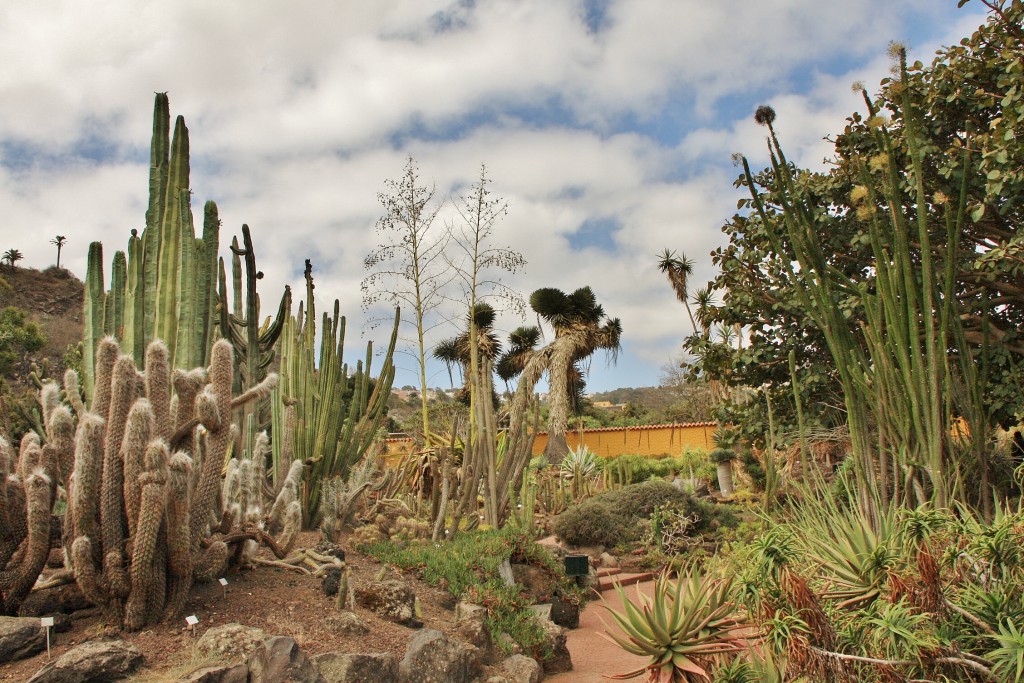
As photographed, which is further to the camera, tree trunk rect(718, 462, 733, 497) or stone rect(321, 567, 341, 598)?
tree trunk rect(718, 462, 733, 497)

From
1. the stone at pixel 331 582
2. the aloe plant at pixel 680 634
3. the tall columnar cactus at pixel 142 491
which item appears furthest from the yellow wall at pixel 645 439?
the aloe plant at pixel 680 634

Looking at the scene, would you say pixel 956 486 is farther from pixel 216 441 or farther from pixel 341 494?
pixel 341 494

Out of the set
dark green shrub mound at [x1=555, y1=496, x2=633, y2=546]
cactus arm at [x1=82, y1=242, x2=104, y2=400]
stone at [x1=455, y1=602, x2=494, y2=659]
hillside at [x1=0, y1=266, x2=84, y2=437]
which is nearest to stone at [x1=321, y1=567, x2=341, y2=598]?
stone at [x1=455, y1=602, x2=494, y2=659]

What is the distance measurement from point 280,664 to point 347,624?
99 cm

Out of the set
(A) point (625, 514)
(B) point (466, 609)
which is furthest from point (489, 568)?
(A) point (625, 514)

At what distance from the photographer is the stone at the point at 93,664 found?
3504 millimetres

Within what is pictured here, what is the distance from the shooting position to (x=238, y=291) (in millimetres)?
8031

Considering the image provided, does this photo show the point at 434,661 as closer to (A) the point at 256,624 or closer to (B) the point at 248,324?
(A) the point at 256,624

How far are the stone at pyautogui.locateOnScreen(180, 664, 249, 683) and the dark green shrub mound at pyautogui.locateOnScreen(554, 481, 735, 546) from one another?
7.50 metres

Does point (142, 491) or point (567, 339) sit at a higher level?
point (567, 339)

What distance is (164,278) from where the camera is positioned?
5.67 meters

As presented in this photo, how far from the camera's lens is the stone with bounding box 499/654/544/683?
17.3 feet

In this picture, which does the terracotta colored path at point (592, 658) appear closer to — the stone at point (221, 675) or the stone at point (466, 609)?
the stone at point (466, 609)

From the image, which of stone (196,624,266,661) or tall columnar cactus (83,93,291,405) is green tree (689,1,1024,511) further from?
tall columnar cactus (83,93,291,405)
